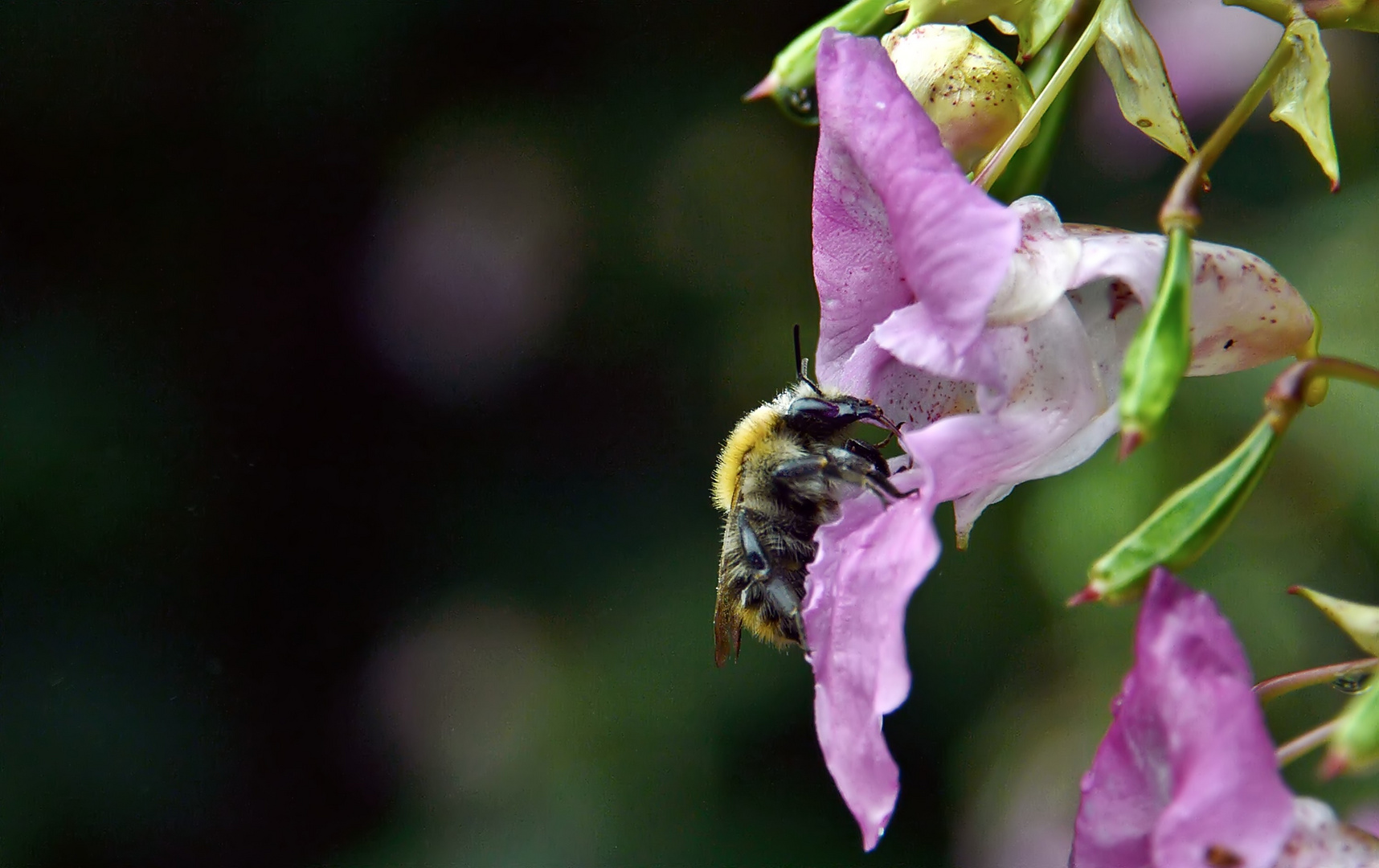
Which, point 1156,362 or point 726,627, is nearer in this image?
point 1156,362

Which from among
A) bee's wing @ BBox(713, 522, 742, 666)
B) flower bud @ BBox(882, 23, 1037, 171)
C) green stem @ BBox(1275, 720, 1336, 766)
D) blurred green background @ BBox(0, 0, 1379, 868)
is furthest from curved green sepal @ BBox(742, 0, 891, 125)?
blurred green background @ BBox(0, 0, 1379, 868)

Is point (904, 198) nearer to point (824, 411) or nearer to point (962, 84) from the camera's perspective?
point (962, 84)

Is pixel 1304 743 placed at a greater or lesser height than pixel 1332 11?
lesser

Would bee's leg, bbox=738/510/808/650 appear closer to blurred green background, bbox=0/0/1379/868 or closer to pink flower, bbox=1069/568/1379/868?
pink flower, bbox=1069/568/1379/868

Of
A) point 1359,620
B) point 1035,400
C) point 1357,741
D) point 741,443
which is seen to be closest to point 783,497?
point 741,443

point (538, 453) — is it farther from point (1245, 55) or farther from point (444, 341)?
point (1245, 55)

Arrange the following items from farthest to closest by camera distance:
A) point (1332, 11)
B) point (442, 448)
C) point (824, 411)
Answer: point (442, 448) → point (824, 411) → point (1332, 11)

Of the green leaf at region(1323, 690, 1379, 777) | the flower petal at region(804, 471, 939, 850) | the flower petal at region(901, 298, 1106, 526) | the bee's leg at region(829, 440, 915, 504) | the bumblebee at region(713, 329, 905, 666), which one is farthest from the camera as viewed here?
the bumblebee at region(713, 329, 905, 666)

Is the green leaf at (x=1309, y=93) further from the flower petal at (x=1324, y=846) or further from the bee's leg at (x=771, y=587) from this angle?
the bee's leg at (x=771, y=587)
